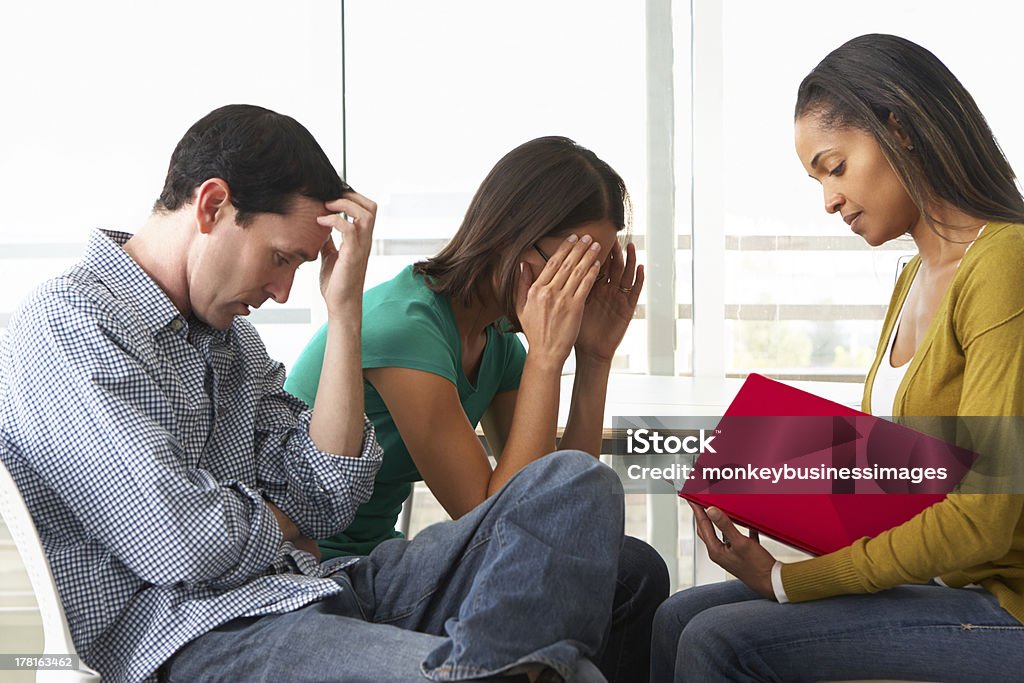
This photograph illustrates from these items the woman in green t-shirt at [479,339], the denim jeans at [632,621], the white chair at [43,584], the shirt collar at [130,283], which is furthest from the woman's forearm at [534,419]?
the white chair at [43,584]

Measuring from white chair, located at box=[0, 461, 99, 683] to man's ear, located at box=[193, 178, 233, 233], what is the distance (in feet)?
1.09

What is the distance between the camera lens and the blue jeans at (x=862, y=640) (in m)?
1.08

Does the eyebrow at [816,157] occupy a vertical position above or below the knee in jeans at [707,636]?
above

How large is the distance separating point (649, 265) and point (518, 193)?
1389 mm

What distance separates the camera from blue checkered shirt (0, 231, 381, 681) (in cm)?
96

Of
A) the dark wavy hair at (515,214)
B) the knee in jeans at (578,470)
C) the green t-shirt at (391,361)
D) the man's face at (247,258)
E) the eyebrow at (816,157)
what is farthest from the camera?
→ the dark wavy hair at (515,214)

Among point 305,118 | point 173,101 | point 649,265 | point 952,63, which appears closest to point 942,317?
point 649,265

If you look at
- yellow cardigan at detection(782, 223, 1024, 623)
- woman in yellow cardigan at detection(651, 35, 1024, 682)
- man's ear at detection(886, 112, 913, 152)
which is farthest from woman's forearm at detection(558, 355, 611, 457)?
man's ear at detection(886, 112, 913, 152)

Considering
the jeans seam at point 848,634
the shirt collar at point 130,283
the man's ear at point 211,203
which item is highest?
the man's ear at point 211,203

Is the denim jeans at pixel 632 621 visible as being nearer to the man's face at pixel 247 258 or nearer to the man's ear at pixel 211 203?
the man's face at pixel 247 258

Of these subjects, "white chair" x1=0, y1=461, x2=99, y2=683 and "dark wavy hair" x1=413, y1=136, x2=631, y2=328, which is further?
"dark wavy hair" x1=413, y1=136, x2=631, y2=328

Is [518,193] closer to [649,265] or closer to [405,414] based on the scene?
[405,414]

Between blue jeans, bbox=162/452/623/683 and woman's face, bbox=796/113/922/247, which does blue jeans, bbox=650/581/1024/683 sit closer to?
blue jeans, bbox=162/452/623/683

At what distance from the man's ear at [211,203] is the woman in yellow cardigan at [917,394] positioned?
2.14 ft
